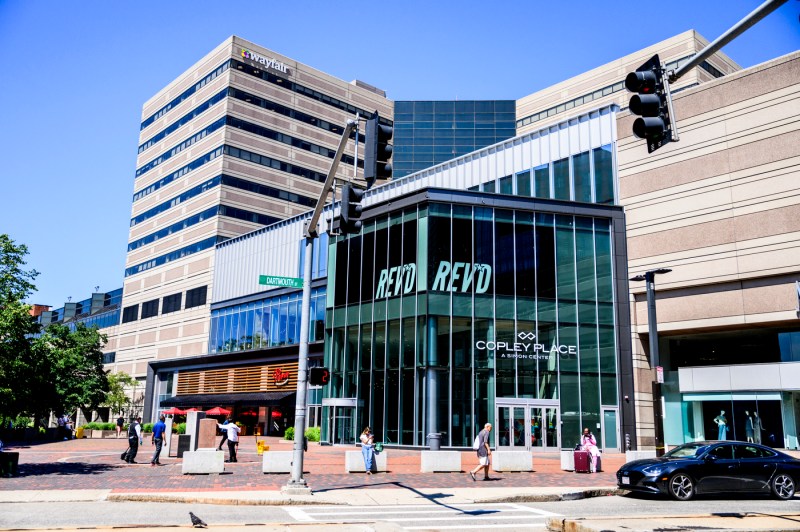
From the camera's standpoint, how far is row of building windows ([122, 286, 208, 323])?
67562 millimetres

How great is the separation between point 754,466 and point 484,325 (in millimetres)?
18463

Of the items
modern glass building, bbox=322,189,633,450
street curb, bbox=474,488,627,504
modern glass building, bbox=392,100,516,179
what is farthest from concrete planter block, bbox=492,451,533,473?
modern glass building, bbox=392,100,516,179

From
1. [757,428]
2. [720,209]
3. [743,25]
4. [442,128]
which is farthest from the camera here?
[442,128]

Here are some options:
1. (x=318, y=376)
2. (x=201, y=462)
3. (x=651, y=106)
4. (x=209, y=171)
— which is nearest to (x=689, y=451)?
(x=318, y=376)

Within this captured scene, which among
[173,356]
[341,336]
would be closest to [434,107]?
[173,356]

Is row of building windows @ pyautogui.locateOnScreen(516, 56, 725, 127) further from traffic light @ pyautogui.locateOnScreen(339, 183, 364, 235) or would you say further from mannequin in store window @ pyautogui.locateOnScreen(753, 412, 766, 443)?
traffic light @ pyautogui.locateOnScreen(339, 183, 364, 235)

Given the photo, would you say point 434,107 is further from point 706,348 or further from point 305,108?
point 706,348

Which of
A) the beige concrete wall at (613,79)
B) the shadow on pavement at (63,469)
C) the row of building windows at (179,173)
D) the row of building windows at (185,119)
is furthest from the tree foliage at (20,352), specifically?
the beige concrete wall at (613,79)

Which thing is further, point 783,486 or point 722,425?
point 722,425

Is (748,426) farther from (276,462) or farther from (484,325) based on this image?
(276,462)

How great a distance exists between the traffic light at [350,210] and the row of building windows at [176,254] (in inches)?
2180

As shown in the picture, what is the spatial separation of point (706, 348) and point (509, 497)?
24453mm

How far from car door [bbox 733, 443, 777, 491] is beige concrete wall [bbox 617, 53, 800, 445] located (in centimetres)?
1694

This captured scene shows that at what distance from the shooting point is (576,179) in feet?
133
